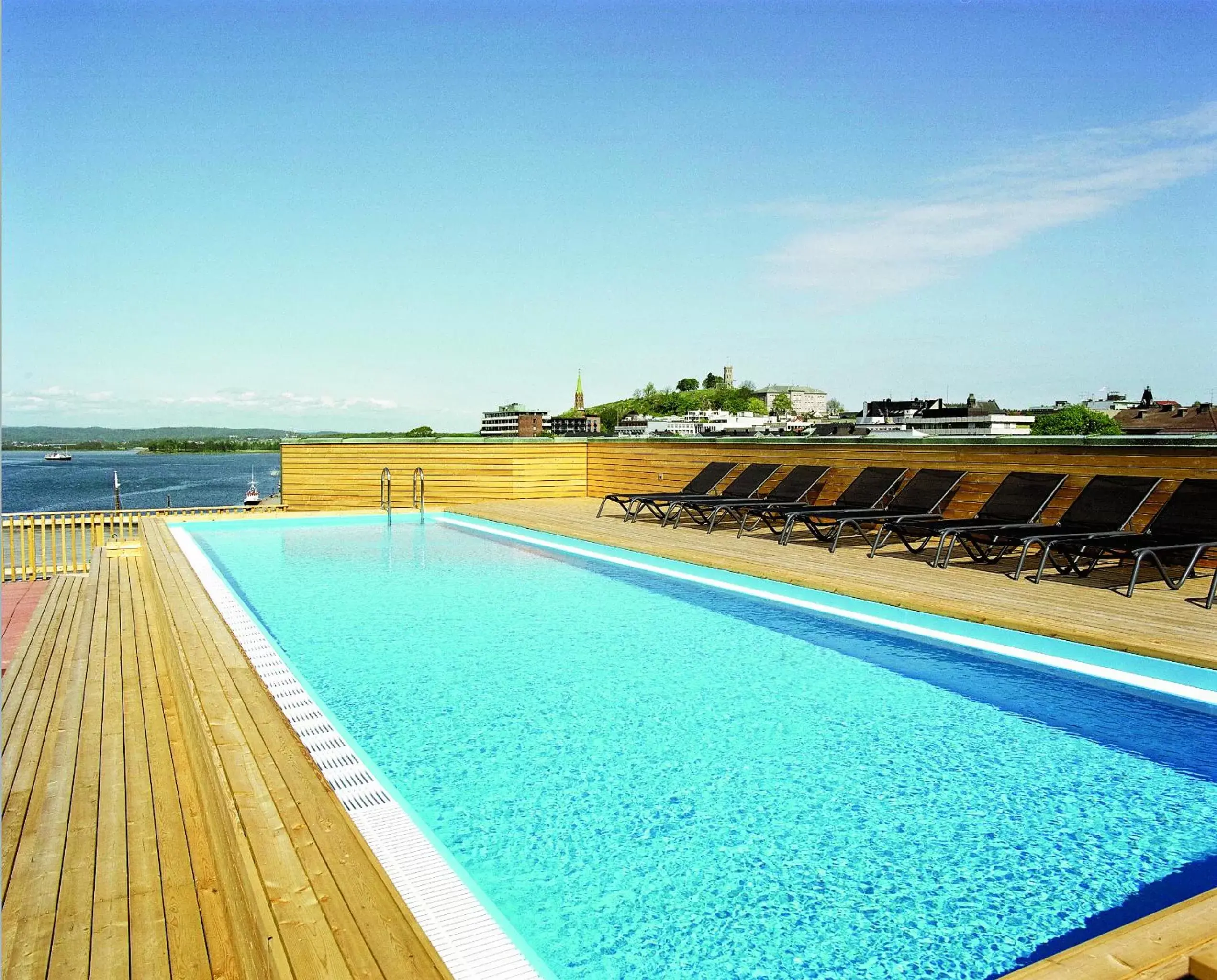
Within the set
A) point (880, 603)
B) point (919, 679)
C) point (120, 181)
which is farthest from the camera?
point (120, 181)

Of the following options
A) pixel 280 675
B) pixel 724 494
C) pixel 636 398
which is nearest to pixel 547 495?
pixel 724 494

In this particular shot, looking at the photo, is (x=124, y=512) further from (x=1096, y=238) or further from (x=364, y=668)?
(x=1096, y=238)

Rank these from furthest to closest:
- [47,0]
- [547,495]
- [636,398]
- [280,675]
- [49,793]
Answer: [636,398]
[547,495]
[280,675]
[49,793]
[47,0]

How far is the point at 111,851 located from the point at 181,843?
0.17 m

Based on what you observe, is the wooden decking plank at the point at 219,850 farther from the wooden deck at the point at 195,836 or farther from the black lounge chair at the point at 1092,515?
the black lounge chair at the point at 1092,515

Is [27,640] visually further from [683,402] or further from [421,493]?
[683,402]

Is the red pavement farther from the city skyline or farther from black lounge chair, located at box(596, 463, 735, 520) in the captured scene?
black lounge chair, located at box(596, 463, 735, 520)

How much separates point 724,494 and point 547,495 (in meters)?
4.15

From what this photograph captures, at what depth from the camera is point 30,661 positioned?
4.33 metres

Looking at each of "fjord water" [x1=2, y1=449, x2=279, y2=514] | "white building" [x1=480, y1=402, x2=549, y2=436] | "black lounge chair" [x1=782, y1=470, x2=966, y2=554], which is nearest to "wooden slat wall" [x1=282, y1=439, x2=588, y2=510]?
"black lounge chair" [x1=782, y1=470, x2=966, y2=554]

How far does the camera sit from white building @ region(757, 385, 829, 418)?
150125 mm

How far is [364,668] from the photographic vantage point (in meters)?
4.78

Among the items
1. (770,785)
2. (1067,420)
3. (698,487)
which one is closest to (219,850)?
(770,785)

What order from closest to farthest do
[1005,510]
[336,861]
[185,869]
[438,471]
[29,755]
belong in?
1. [336,861]
2. [185,869]
3. [29,755]
4. [1005,510]
5. [438,471]
